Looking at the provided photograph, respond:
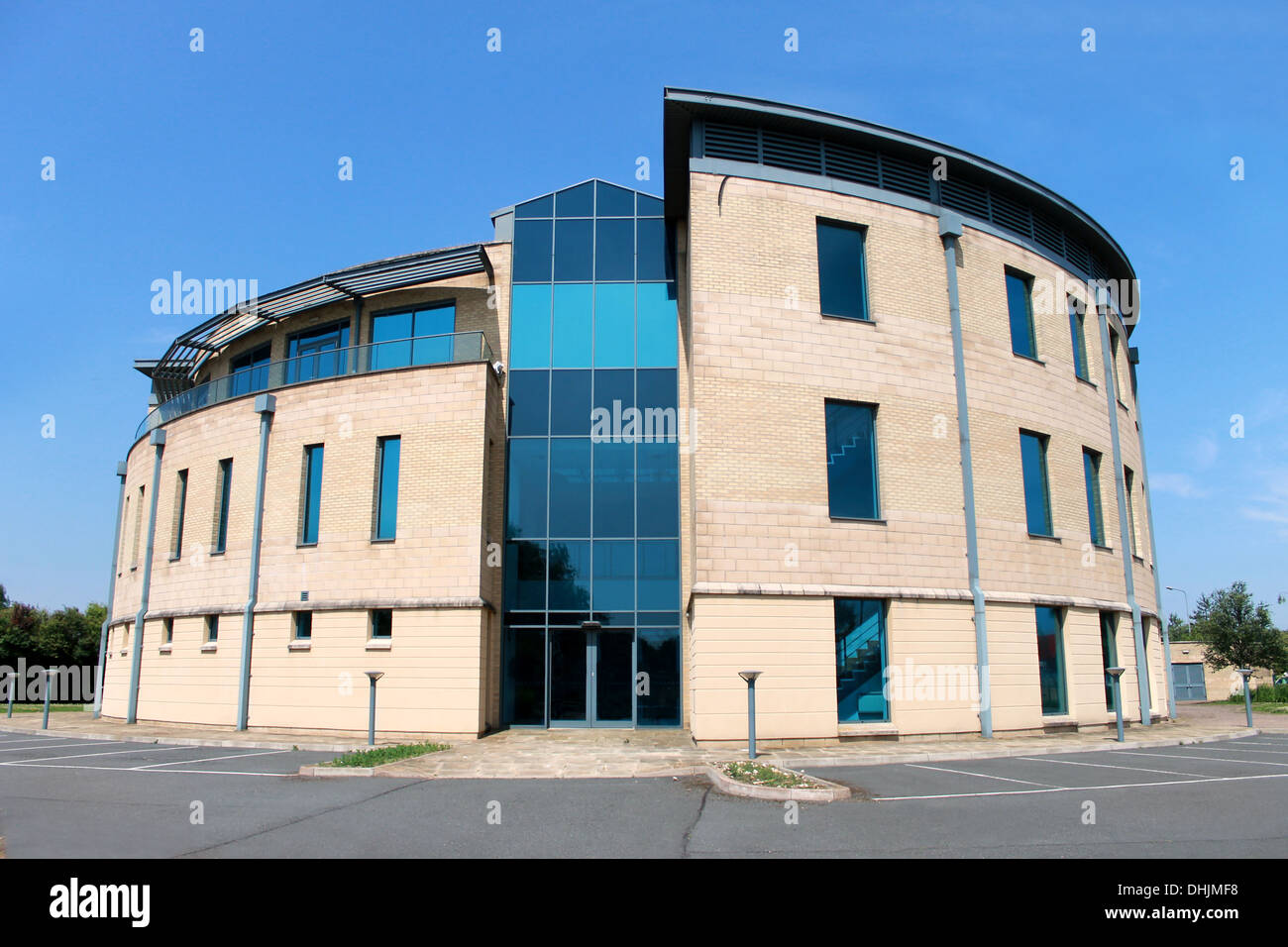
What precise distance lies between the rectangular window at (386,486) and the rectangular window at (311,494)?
5.36ft

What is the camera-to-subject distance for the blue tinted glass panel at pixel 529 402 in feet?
64.8

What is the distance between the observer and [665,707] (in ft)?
60.3

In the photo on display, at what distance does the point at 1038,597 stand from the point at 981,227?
8333 mm

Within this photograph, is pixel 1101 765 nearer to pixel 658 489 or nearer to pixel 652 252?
pixel 658 489

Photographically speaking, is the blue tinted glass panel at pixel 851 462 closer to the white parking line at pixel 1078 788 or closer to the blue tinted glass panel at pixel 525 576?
the white parking line at pixel 1078 788

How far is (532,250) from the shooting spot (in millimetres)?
20656

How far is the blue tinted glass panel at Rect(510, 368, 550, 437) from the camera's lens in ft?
64.8

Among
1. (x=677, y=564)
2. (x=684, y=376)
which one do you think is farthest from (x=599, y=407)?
(x=677, y=564)

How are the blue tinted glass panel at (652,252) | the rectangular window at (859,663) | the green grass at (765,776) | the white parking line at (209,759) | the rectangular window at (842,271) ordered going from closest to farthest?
the green grass at (765,776) < the white parking line at (209,759) < the rectangular window at (859,663) < the rectangular window at (842,271) < the blue tinted glass panel at (652,252)

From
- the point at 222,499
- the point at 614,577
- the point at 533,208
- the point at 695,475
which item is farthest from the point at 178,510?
the point at 695,475

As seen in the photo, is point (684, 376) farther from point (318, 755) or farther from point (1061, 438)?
point (318, 755)

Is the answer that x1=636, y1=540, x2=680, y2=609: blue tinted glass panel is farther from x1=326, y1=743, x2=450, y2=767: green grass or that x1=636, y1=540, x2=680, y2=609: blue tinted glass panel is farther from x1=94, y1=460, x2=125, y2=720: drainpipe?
x1=94, y1=460, x2=125, y2=720: drainpipe

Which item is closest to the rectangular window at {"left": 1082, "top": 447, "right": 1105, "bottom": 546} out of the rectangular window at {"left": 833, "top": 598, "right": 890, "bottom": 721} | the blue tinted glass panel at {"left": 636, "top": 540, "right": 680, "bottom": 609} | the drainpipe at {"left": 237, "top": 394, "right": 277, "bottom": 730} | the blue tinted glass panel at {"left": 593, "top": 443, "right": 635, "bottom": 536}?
the rectangular window at {"left": 833, "top": 598, "right": 890, "bottom": 721}

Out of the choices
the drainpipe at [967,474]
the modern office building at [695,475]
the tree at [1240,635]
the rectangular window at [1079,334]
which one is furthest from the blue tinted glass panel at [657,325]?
the tree at [1240,635]
